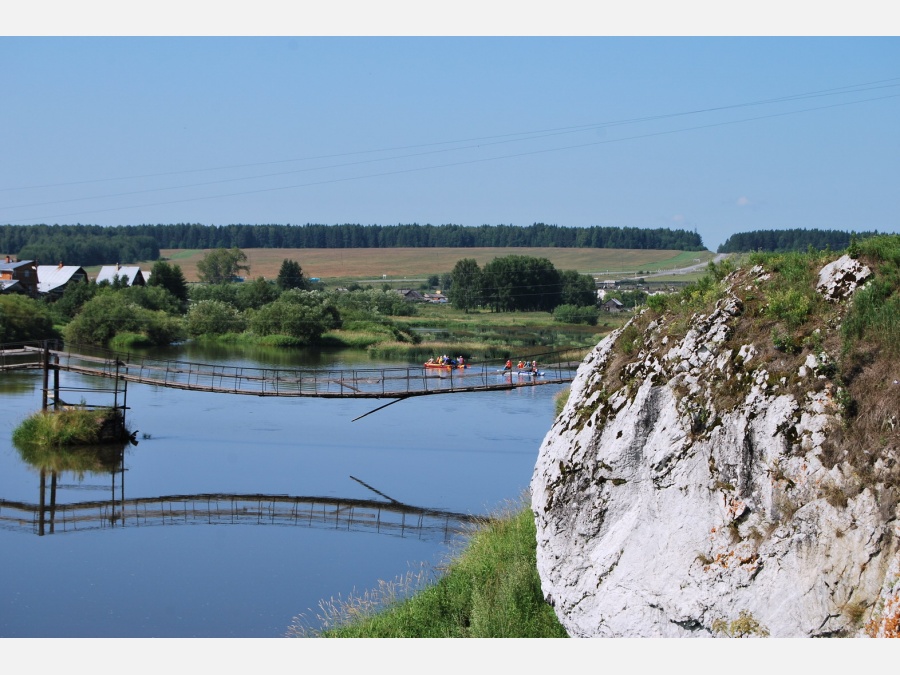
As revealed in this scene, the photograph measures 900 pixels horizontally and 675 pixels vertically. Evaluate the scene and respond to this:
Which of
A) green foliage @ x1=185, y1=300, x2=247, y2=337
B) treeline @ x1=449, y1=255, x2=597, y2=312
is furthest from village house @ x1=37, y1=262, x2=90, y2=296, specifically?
treeline @ x1=449, y1=255, x2=597, y2=312

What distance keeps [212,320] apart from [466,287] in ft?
112

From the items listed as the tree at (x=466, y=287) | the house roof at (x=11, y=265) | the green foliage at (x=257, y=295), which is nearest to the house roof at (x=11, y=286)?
the house roof at (x=11, y=265)

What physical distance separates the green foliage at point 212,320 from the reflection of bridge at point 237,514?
158 ft

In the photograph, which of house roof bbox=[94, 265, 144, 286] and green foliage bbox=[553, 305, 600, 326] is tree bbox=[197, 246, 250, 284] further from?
green foliage bbox=[553, 305, 600, 326]

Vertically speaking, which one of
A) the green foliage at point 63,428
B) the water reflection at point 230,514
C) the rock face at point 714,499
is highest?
the rock face at point 714,499

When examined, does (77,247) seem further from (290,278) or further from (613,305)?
(613,305)

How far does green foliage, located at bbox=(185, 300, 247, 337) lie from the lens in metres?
76.2

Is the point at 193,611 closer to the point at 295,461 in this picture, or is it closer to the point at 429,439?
the point at 295,461

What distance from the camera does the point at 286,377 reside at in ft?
165

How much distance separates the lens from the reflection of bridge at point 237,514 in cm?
2548

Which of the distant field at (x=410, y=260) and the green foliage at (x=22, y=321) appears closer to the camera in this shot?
the green foliage at (x=22, y=321)

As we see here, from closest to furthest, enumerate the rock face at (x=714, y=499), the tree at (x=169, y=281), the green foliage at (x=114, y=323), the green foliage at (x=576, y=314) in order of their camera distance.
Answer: the rock face at (x=714, y=499) → the green foliage at (x=114, y=323) → the green foliage at (x=576, y=314) → the tree at (x=169, y=281)

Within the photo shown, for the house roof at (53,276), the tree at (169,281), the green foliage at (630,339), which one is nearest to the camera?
the green foliage at (630,339)

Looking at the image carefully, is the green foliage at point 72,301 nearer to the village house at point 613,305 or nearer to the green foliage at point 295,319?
the green foliage at point 295,319
